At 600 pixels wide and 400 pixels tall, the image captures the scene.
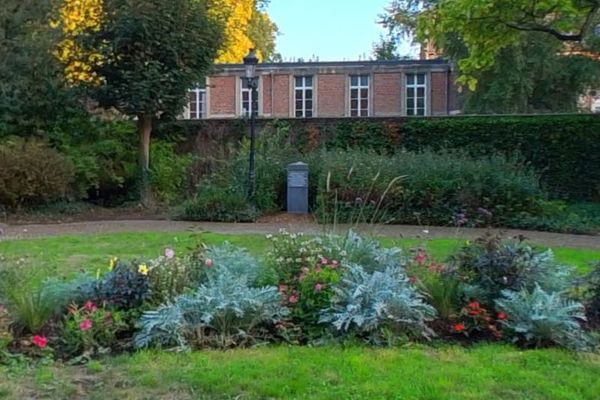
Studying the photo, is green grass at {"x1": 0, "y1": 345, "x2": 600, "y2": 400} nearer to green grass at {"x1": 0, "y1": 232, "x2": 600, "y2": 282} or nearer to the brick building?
green grass at {"x1": 0, "y1": 232, "x2": 600, "y2": 282}

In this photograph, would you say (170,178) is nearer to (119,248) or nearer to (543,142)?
(119,248)

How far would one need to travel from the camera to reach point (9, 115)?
15.9 m

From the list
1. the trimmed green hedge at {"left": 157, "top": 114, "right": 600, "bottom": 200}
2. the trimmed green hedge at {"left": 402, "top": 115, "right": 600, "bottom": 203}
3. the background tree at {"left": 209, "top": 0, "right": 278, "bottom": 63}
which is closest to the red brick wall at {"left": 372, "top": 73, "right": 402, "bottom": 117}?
the background tree at {"left": 209, "top": 0, "right": 278, "bottom": 63}

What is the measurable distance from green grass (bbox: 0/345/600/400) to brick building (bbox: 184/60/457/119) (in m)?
28.3

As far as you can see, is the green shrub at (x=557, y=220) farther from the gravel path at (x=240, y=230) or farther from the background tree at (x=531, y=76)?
the background tree at (x=531, y=76)

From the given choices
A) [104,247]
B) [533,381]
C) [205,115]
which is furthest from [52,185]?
[205,115]

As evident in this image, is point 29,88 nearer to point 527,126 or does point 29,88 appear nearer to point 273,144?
point 273,144

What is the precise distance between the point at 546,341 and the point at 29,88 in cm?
1481

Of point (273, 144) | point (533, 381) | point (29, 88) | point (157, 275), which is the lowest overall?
point (533, 381)

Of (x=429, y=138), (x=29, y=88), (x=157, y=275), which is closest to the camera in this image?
(x=157, y=275)

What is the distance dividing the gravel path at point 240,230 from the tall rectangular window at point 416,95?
20473 millimetres

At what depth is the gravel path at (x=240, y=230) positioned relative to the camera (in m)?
11.1

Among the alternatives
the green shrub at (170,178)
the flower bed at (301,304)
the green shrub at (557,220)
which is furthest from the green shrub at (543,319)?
the green shrub at (170,178)

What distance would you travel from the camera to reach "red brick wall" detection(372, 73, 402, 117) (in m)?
32.4
